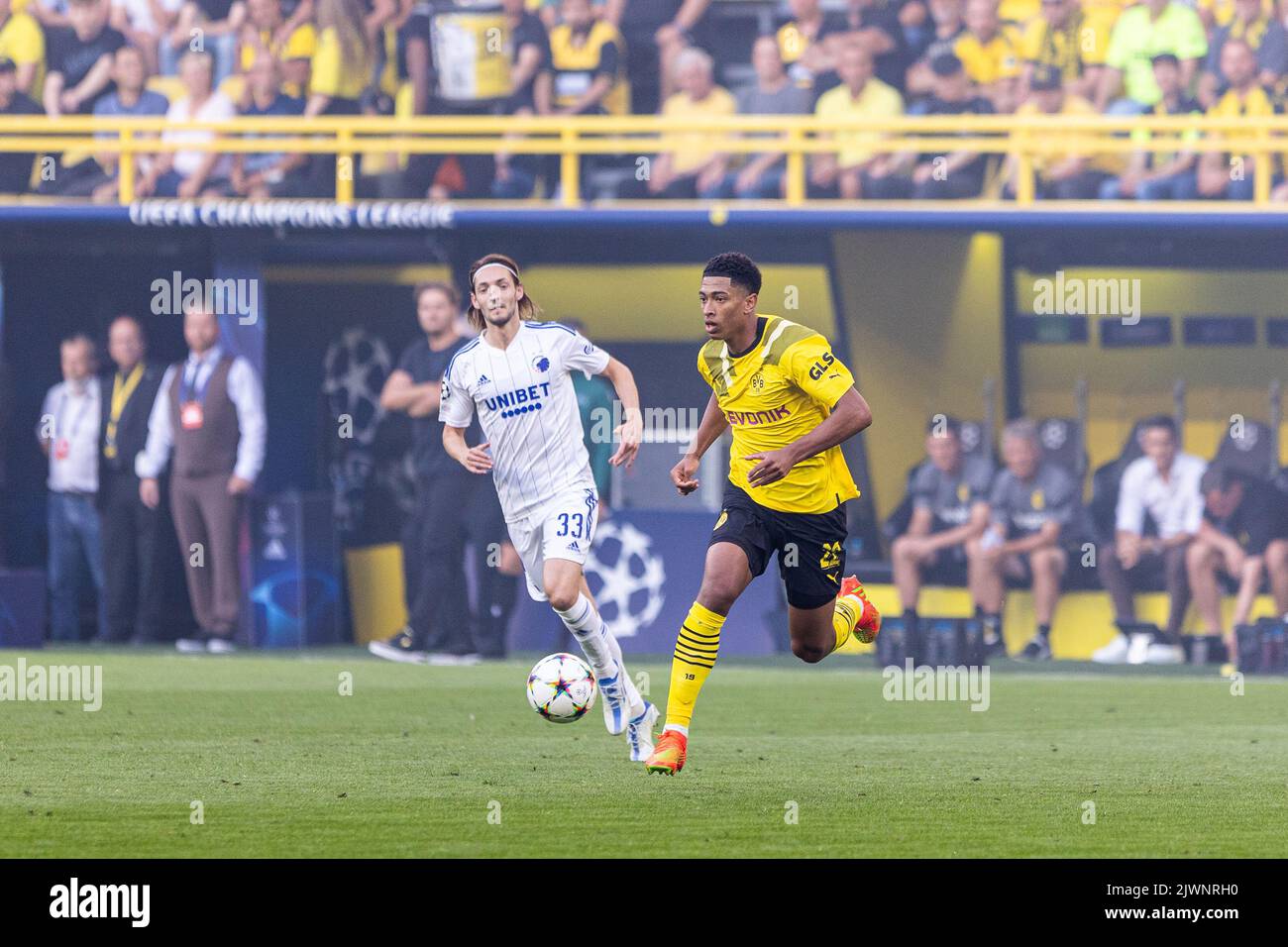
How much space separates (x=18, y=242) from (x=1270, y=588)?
981cm

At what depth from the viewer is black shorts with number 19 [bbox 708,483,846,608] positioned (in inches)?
333

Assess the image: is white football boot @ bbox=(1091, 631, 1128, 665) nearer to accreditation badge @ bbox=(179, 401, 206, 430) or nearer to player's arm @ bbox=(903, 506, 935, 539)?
player's arm @ bbox=(903, 506, 935, 539)

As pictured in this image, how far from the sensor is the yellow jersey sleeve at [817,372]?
27.2 feet

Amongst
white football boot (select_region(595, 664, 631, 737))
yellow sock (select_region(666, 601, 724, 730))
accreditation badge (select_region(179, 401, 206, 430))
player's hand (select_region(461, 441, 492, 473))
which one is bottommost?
white football boot (select_region(595, 664, 631, 737))

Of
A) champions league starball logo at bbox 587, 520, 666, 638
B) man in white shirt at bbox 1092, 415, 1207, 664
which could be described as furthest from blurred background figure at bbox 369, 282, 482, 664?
man in white shirt at bbox 1092, 415, 1207, 664

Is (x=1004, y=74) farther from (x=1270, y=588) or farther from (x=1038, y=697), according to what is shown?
(x=1038, y=697)

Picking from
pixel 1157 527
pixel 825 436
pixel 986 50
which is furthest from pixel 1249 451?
pixel 825 436

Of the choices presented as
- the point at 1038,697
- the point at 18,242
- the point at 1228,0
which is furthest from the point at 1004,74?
the point at 18,242

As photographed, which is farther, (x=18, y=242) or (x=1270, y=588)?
(x=18, y=242)

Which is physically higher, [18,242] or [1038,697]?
[18,242]

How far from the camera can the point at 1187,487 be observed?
1556cm

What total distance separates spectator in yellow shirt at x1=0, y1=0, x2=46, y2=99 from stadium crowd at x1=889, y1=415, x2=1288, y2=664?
7.73 metres

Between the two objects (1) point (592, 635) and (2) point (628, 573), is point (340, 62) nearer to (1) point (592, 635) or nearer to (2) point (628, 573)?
(2) point (628, 573)

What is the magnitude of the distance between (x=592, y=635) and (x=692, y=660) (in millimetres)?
747
